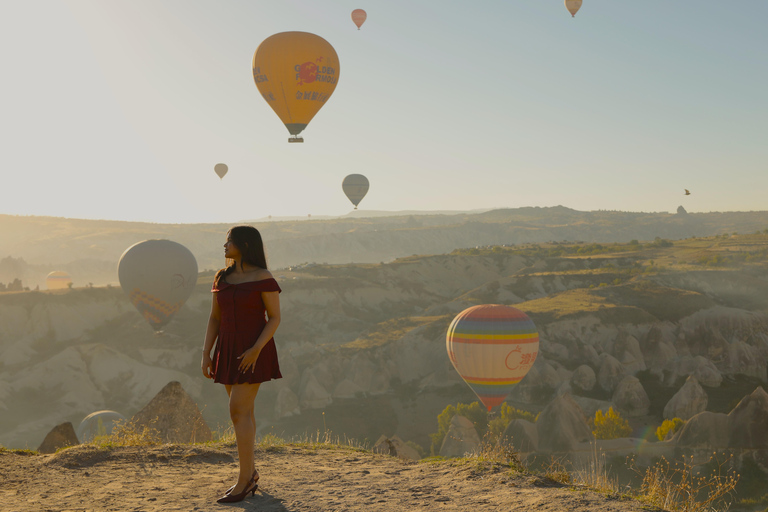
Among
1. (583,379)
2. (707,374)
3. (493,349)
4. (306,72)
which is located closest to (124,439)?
(493,349)

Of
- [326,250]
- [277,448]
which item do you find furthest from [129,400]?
[326,250]

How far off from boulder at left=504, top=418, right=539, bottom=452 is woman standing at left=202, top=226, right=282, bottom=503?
89.8ft

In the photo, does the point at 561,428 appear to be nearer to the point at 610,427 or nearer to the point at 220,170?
the point at 610,427

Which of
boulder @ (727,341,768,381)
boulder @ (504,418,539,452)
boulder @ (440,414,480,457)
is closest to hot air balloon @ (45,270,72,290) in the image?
boulder @ (440,414,480,457)

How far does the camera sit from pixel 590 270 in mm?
82688

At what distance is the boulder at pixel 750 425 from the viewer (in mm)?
29000

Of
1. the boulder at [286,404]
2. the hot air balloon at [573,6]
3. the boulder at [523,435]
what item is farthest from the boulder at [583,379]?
the hot air balloon at [573,6]

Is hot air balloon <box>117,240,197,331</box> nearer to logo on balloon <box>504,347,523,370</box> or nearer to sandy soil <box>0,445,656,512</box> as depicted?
logo on balloon <box>504,347,523,370</box>

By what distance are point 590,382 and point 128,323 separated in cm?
4224

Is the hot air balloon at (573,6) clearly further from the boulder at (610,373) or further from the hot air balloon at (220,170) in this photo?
the hot air balloon at (220,170)

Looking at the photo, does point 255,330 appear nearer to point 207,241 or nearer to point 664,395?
point 664,395

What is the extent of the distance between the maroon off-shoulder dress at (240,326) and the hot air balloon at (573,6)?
52.9 m

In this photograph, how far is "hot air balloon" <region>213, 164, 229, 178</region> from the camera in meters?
89.0

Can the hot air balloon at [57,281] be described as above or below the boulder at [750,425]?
above
